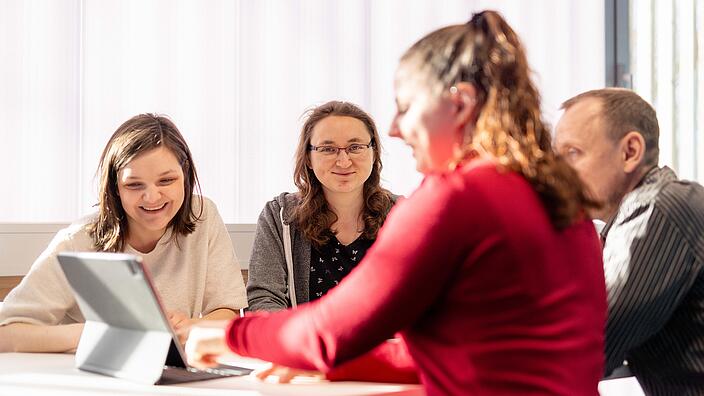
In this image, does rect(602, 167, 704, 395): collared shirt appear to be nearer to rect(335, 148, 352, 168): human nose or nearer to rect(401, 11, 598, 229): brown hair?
rect(401, 11, 598, 229): brown hair

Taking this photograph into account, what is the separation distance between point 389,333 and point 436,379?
0.09m

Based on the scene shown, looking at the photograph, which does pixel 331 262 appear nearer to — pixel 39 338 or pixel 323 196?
pixel 323 196

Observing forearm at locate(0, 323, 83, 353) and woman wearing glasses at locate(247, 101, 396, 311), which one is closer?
forearm at locate(0, 323, 83, 353)

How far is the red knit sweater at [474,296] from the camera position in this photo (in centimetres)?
112

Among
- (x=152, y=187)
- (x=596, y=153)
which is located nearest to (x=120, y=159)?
(x=152, y=187)

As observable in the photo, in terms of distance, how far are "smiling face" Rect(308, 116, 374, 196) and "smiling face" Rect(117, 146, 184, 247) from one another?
0.60m

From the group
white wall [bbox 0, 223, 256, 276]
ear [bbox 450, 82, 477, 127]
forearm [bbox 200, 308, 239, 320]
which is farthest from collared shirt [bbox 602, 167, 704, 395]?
white wall [bbox 0, 223, 256, 276]

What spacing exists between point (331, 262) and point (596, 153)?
1.09m

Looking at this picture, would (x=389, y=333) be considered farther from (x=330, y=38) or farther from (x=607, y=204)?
(x=330, y=38)

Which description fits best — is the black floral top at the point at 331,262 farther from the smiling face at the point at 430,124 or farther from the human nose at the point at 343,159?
the smiling face at the point at 430,124

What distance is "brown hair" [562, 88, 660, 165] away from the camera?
1.92 m

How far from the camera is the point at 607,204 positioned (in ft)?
6.39

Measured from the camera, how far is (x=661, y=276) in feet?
5.60

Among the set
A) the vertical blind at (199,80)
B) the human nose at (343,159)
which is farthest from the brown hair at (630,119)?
the vertical blind at (199,80)
